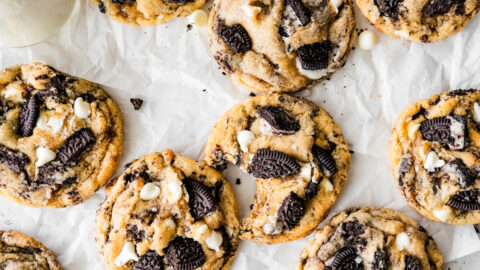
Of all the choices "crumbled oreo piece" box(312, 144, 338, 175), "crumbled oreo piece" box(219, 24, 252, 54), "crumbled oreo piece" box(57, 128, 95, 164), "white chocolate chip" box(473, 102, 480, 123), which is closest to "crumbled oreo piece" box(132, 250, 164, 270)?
"crumbled oreo piece" box(57, 128, 95, 164)

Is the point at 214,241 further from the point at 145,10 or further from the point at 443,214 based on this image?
the point at 145,10

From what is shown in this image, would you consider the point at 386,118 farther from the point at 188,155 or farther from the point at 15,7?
the point at 15,7

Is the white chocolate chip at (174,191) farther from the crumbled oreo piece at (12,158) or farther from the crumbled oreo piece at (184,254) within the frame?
the crumbled oreo piece at (12,158)

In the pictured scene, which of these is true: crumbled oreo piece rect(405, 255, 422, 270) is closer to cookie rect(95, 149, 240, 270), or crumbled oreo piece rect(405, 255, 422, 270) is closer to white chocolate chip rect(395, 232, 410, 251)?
white chocolate chip rect(395, 232, 410, 251)

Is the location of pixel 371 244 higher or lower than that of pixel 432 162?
lower

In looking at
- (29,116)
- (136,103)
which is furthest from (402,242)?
(29,116)

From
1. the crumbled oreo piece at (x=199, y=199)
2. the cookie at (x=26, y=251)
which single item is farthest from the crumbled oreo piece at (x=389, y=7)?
the cookie at (x=26, y=251)
